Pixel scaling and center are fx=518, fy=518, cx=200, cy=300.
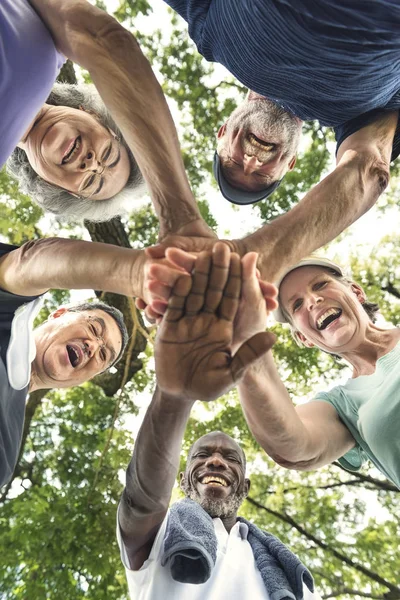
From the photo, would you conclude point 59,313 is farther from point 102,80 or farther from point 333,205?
point 333,205

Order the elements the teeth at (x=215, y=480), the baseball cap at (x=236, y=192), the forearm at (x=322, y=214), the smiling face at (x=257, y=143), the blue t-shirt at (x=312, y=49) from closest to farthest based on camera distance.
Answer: the blue t-shirt at (x=312, y=49), the forearm at (x=322, y=214), the smiling face at (x=257, y=143), the baseball cap at (x=236, y=192), the teeth at (x=215, y=480)

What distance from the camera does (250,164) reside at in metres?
2.66

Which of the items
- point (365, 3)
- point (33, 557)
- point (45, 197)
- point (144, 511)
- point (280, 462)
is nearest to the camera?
point (365, 3)

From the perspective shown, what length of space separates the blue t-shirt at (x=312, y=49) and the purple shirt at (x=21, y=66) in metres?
0.58

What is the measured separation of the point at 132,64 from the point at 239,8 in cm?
40

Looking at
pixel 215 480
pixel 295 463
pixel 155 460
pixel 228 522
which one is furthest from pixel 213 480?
pixel 155 460

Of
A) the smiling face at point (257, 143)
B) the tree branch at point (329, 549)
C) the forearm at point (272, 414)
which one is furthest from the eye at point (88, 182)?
the tree branch at point (329, 549)

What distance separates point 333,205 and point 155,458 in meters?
1.05

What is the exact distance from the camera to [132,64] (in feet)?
5.76

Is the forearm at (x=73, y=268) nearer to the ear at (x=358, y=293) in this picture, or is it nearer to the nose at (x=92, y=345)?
the nose at (x=92, y=345)

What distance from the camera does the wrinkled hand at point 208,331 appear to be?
56.2 inches

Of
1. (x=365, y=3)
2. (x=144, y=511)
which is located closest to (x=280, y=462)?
(x=144, y=511)

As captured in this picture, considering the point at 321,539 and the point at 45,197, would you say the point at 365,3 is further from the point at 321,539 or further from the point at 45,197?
the point at 321,539

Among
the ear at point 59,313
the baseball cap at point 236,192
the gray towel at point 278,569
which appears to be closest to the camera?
the gray towel at point 278,569
